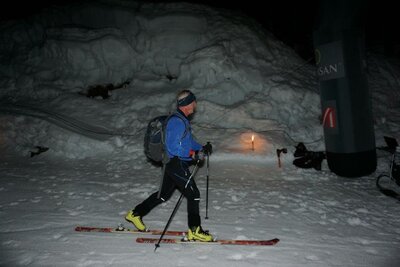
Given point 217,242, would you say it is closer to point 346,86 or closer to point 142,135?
point 346,86

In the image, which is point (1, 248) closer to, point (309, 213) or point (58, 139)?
point (309, 213)

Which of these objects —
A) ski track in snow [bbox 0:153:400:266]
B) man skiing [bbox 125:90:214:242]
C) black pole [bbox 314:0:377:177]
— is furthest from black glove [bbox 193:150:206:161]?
black pole [bbox 314:0:377:177]

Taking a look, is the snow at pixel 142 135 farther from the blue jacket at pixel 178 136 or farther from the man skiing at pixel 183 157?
the blue jacket at pixel 178 136

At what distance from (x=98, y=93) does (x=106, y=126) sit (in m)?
2.93

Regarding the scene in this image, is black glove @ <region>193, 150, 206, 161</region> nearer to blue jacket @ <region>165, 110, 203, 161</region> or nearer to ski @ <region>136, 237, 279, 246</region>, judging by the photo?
blue jacket @ <region>165, 110, 203, 161</region>

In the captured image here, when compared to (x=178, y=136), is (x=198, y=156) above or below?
below

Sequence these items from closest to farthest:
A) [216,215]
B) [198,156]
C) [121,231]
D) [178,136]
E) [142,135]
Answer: [178,136] → [198,156] → [121,231] → [216,215] → [142,135]

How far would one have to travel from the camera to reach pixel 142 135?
454 inches

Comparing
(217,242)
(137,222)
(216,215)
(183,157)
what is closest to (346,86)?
(216,215)

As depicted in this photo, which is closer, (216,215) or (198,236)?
(198,236)

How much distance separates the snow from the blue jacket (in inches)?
58.5

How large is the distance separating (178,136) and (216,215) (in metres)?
2.24

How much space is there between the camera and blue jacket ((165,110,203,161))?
4867mm

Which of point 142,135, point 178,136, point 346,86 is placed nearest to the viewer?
point 178,136
